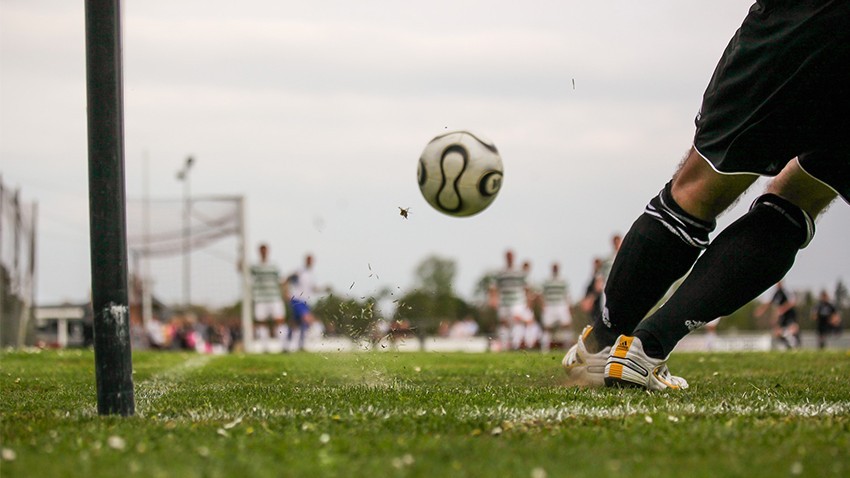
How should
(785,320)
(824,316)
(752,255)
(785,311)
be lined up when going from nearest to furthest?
(752,255) → (785,311) → (785,320) → (824,316)

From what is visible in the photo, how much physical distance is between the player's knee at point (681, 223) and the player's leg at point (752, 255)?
0.09 m

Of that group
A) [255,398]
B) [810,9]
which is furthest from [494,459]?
[810,9]

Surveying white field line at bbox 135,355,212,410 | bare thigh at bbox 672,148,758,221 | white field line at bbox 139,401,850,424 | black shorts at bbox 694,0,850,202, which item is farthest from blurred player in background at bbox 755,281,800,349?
white field line at bbox 139,401,850,424

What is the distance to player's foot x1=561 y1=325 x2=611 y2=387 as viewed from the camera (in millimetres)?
5230

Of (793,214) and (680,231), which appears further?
(680,231)

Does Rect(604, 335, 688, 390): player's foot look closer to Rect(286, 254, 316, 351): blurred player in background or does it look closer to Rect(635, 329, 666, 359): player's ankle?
Rect(635, 329, 666, 359): player's ankle

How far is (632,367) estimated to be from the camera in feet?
16.0

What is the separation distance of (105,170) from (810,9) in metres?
2.73

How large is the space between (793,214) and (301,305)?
16055 millimetres

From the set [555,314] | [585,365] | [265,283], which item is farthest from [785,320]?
[585,365]

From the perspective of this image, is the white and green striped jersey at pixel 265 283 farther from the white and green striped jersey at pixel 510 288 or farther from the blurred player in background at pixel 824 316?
the blurred player in background at pixel 824 316

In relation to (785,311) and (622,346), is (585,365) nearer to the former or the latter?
(622,346)

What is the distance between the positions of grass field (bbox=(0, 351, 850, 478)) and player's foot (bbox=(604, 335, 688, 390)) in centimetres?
17

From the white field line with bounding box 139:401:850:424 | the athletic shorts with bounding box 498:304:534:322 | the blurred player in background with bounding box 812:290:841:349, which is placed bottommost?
the blurred player in background with bounding box 812:290:841:349
